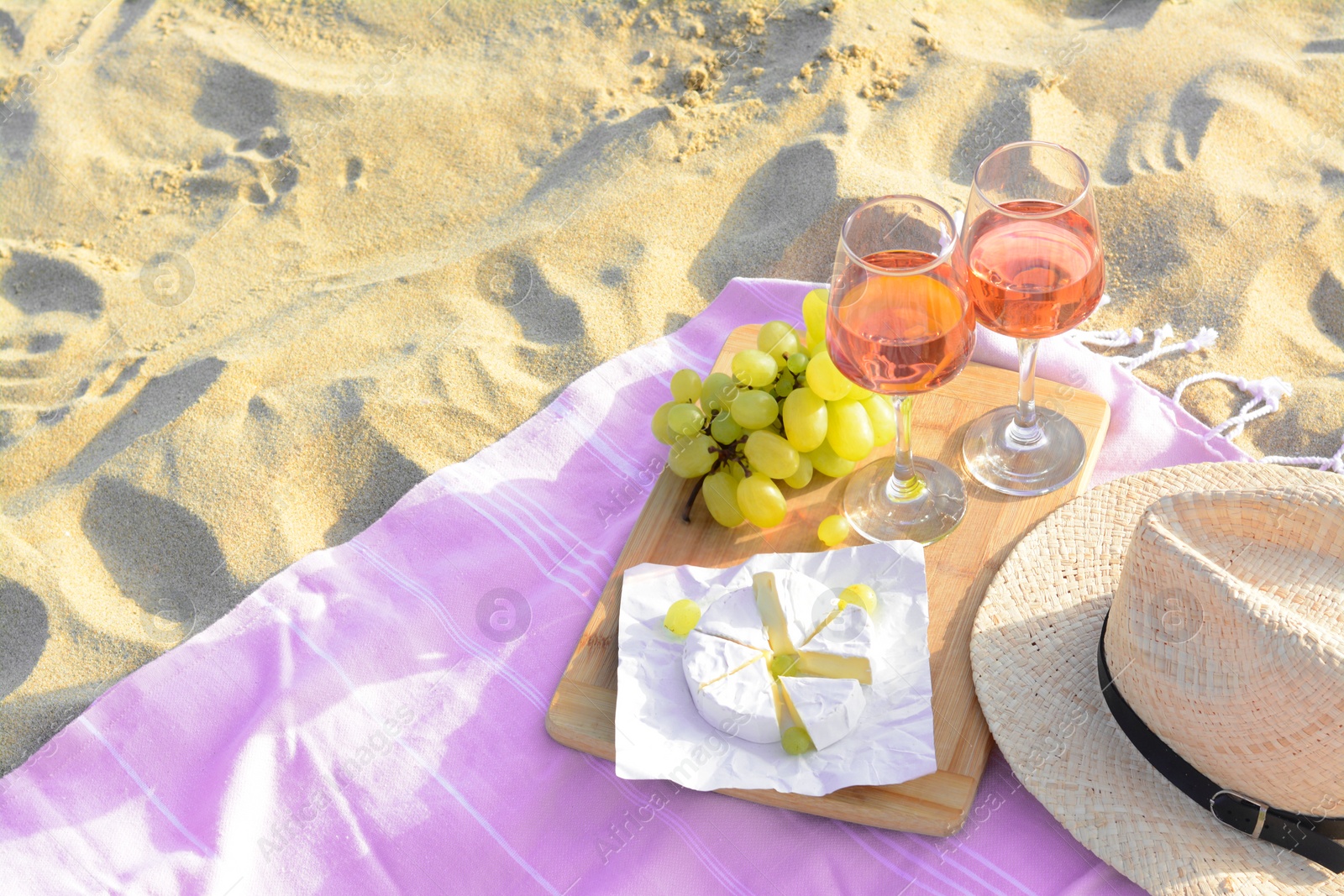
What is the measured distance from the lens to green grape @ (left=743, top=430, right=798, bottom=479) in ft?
5.09

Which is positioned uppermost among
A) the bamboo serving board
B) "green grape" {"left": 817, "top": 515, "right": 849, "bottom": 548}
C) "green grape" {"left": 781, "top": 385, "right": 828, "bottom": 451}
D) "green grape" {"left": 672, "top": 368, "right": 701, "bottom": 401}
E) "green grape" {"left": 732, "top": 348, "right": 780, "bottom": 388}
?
"green grape" {"left": 732, "top": 348, "right": 780, "bottom": 388}

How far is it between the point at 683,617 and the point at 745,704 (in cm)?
17

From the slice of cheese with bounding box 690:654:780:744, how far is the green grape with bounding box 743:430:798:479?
1.03ft

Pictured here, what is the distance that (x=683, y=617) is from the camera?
1.44 meters

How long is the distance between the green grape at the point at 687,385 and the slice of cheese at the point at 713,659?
444 mm

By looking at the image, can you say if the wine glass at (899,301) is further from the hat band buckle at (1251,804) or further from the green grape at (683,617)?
the hat band buckle at (1251,804)

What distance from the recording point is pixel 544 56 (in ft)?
9.39

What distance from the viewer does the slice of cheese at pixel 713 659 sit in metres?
1.34

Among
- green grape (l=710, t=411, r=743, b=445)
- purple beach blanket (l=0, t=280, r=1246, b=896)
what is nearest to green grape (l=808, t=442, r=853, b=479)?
green grape (l=710, t=411, r=743, b=445)

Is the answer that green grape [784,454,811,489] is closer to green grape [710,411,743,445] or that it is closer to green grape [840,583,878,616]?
green grape [710,411,743,445]

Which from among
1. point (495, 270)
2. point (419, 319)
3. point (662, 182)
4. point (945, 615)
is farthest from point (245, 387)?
point (945, 615)

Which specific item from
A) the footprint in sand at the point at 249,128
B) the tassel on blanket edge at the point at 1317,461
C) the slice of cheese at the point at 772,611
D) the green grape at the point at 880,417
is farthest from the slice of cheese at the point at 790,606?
the footprint in sand at the point at 249,128

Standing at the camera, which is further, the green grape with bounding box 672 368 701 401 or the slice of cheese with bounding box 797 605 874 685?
the green grape with bounding box 672 368 701 401

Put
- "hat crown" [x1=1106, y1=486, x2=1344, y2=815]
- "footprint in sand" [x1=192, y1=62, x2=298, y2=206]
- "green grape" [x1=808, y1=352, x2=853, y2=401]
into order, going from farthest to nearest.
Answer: "footprint in sand" [x1=192, y1=62, x2=298, y2=206]
"green grape" [x1=808, y1=352, x2=853, y2=401]
"hat crown" [x1=1106, y1=486, x2=1344, y2=815]
